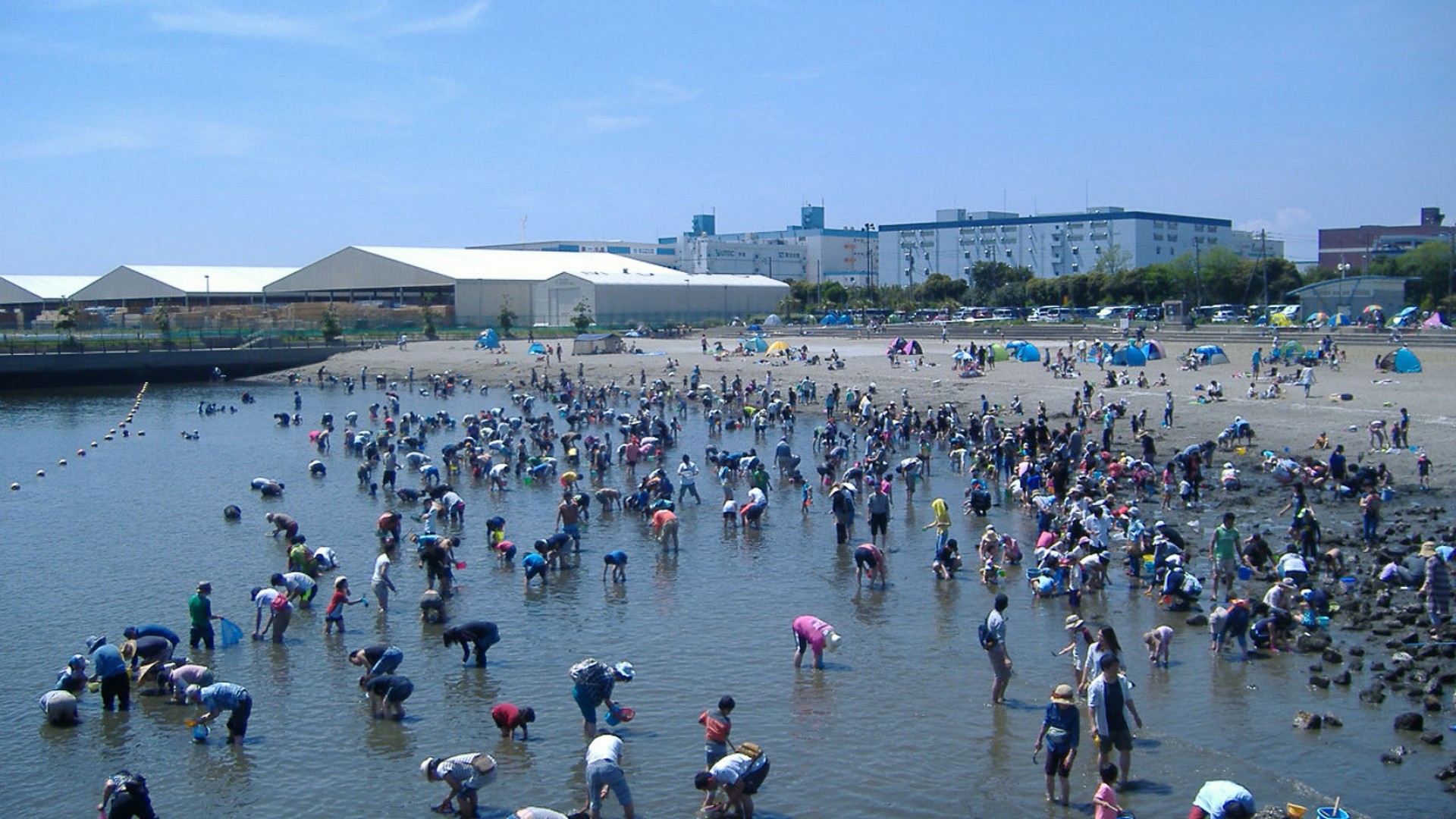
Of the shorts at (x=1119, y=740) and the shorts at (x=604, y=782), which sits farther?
the shorts at (x=1119, y=740)

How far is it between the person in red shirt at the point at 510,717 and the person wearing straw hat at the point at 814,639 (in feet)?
11.5

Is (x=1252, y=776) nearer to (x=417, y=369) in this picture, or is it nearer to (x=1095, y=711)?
(x=1095, y=711)

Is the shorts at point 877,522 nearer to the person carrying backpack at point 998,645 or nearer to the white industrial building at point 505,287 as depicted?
the person carrying backpack at point 998,645

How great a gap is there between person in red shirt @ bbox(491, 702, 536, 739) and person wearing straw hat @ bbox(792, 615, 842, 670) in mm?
3511

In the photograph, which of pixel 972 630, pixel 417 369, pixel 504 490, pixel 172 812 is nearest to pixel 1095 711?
pixel 972 630

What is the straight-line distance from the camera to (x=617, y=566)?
18422mm

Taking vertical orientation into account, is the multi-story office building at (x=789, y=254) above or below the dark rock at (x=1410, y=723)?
above

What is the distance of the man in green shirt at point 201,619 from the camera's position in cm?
1488

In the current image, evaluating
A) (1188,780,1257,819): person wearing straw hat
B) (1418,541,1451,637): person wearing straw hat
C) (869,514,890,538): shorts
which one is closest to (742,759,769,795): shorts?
(1188,780,1257,819): person wearing straw hat

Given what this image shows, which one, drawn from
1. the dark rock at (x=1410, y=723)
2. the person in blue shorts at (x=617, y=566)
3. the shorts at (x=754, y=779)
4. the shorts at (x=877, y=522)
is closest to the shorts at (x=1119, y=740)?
the shorts at (x=754, y=779)

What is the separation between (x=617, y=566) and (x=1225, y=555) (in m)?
8.96

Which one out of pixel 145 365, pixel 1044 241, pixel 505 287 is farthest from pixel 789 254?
pixel 145 365

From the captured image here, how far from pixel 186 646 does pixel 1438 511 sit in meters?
21.1

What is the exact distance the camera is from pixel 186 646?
50.2ft
